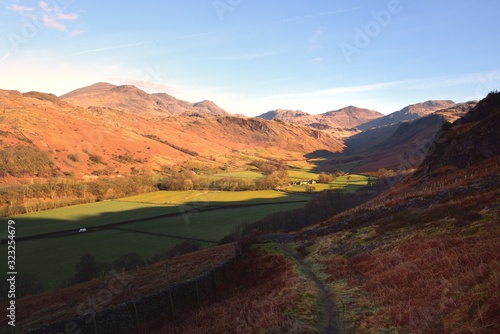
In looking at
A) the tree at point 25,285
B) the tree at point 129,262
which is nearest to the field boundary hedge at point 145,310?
the tree at point 129,262

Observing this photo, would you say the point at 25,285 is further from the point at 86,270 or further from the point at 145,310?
the point at 145,310

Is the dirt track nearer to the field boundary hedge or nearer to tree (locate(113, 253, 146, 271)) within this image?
the field boundary hedge

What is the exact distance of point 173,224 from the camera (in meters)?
92.1

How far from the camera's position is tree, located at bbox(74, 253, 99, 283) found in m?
56.3

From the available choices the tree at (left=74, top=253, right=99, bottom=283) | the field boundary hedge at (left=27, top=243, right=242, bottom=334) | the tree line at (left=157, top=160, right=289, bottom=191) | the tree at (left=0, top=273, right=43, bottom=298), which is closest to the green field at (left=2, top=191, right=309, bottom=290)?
the tree at (left=0, top=273, right=43, bottom=298)

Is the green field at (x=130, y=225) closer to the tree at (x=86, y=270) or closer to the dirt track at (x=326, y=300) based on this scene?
the tree at (x=86, y=270)

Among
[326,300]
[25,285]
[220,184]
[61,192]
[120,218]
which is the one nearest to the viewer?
[326,300]

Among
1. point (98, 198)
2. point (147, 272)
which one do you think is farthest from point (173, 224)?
point (98, 198)

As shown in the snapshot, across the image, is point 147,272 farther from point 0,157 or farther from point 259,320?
point 0,157

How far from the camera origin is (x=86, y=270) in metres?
57.1

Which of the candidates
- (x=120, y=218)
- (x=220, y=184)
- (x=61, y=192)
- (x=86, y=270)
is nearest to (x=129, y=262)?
(x=86, y=270)

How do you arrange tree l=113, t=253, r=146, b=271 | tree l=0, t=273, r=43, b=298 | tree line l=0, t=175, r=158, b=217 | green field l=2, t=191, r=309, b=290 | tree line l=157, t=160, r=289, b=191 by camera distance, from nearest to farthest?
tree l=0, t=273, r=43, b=298
tree l=113, t=253, r=146, b=271
green field l=2, t=191, r=309, b=290
tree line l=0, t=175, r=158, b=217
tree line l=157, t=160, r=289, b=191

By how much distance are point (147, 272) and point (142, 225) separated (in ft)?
168

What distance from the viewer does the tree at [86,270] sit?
5628cm
